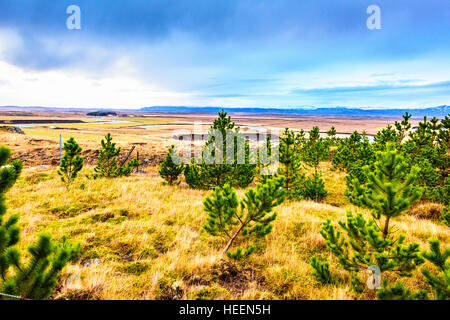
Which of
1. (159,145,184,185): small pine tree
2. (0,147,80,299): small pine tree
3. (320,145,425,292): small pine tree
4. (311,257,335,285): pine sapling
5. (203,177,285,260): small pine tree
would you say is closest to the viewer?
(0,147,80,299): small pine tree

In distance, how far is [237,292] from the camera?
391 centimetres

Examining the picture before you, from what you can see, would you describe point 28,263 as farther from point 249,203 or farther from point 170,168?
point 170,168

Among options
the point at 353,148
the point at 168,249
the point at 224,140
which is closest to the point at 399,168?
the point at 168,249

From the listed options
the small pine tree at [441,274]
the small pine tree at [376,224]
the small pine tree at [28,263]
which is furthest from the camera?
the small pine tree at [376,224]

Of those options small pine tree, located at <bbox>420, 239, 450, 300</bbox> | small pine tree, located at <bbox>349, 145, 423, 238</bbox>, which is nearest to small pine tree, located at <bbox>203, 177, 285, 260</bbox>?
small pine tree, located at <bbox>349, 145, 423, 238</bbox>

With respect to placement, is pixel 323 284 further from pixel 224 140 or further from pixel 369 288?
pixel 224 140

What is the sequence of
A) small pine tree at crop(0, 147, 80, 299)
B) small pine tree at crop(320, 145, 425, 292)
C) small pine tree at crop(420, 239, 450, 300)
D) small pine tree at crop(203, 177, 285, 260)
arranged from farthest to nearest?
small pine tree at crop(203, 177, 285, 260), small pine tree at crop(320, 145, 425, 292), small pine tree at crop(420, 239, 450, 300), small pine tree at crop(0, 147, 80, 299)

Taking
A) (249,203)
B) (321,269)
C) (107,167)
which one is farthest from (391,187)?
(107,167)

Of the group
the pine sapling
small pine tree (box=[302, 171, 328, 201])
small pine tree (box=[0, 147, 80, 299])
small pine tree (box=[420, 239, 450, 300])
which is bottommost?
small pine tree (box=[302, 171, 328, 201])

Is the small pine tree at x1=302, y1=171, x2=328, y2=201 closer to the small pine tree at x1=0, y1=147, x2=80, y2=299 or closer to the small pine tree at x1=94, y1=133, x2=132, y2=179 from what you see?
the small pine tree at x1=94, y1=133, x2=132, y2=179

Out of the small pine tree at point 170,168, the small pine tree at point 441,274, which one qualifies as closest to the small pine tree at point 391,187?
the small pine tree at point 441,274

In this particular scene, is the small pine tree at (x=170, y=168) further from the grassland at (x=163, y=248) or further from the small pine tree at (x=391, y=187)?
the small pine tree at (x=391, y=187)

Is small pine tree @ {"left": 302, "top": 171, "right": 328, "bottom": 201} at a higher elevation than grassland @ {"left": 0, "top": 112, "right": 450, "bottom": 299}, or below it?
below

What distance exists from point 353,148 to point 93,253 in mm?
25361
